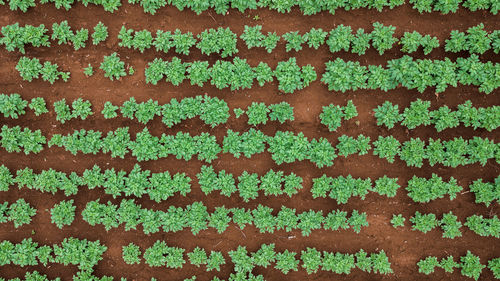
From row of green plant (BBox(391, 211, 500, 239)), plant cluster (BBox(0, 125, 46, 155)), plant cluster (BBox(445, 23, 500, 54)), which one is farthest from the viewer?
plant cluster (BBox(0, 125, 46, 155))

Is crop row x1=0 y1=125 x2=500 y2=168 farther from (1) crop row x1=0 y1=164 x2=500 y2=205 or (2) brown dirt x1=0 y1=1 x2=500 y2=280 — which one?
(1) crop row x1=0 y1=164 x2=500 y2=205

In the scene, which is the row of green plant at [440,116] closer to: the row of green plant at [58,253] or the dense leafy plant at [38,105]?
the row of green plant at [58,253]

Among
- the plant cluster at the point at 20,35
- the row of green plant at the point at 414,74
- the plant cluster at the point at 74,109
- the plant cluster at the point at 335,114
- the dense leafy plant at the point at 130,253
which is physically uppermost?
the plant cluster at the point at 20,35

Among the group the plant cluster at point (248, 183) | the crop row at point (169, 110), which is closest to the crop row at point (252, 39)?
the crop row at point (169, 110)

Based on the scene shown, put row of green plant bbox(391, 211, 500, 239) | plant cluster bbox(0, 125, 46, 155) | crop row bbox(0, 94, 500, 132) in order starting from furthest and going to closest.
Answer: plant cluster bbox(0, 125, 46, 155) < row of green plant bbox(391, 211, 500, 239) < crop row bbox(0, 94, 500, 132)

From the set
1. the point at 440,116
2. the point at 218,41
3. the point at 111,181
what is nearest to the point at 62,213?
the point at 111,181

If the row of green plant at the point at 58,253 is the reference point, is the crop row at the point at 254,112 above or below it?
above

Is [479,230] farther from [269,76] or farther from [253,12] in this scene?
[253,12]

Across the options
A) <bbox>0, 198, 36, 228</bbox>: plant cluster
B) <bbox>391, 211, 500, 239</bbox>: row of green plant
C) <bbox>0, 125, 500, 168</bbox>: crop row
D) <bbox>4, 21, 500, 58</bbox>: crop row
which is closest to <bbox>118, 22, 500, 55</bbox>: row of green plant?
<bbox>4, 21, 500, 58</bbox>: crop row
